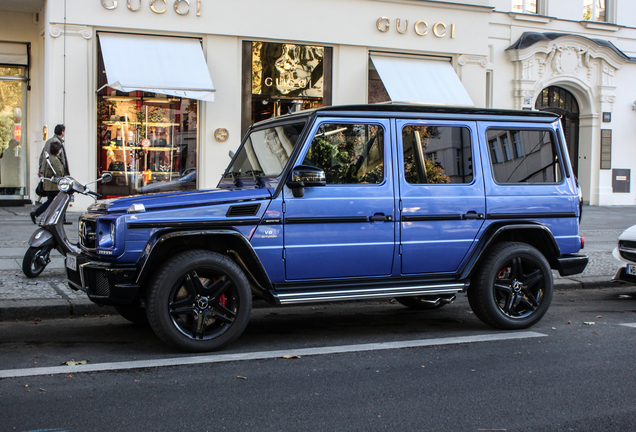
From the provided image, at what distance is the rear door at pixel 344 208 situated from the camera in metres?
5.47

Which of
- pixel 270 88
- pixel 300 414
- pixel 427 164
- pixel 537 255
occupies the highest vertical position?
pixel 270 88

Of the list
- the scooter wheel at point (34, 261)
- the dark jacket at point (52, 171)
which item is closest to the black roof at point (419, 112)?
the scooter wheel at point (34, 261)

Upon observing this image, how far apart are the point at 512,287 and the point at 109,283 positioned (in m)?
3.57

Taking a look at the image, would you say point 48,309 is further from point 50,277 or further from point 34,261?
point 50,277

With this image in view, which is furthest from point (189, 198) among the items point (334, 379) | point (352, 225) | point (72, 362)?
point (334, 379)

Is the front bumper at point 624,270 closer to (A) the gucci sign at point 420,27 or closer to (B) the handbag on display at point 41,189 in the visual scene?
(B) the handbag on display at point 41,189

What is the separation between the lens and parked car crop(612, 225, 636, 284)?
8242 mm

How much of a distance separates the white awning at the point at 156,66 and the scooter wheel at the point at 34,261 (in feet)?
22.8

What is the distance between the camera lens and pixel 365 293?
5660 mm

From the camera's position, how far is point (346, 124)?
5.72 metres

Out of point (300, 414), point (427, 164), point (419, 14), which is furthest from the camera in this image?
point (419, 14)

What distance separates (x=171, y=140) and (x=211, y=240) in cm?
1120

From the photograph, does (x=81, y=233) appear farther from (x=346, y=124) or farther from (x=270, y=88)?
(x=270, y=88)

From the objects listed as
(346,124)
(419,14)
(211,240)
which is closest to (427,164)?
(346,124)
